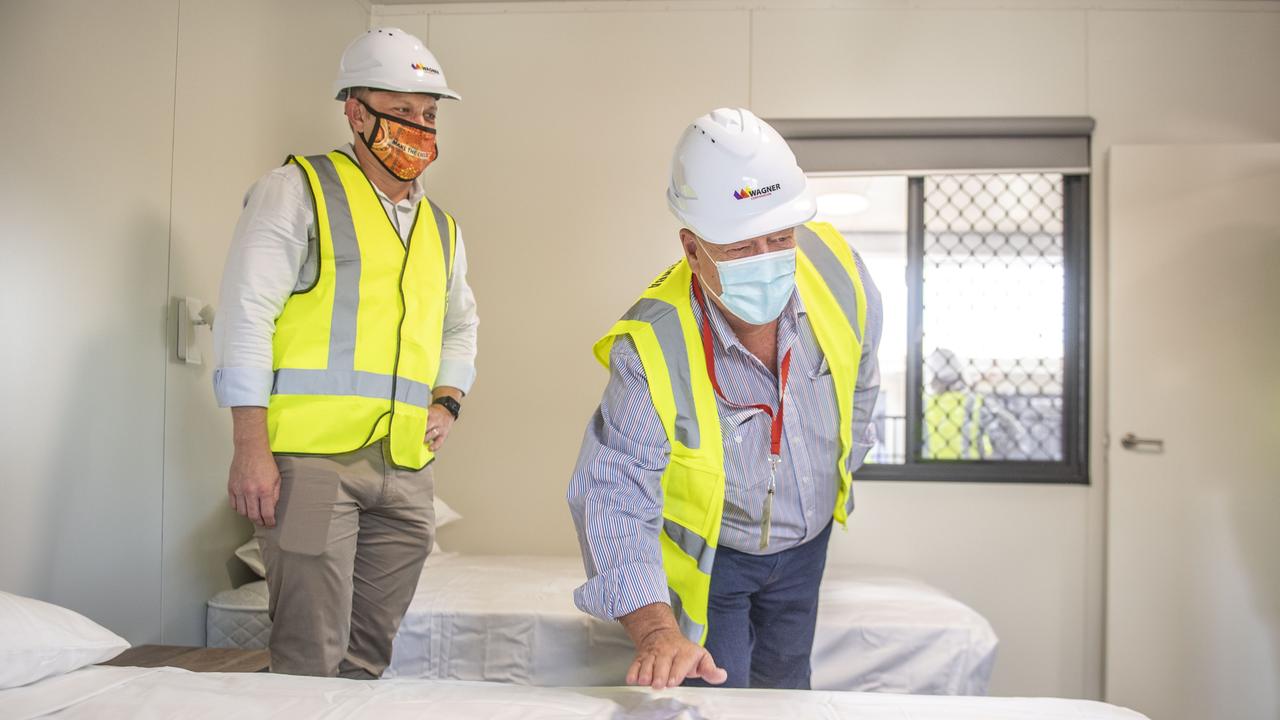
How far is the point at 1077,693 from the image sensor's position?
3.76m

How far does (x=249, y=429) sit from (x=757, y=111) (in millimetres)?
2628

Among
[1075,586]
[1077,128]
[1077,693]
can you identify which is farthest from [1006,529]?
[1077,128]

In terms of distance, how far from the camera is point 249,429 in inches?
72.3

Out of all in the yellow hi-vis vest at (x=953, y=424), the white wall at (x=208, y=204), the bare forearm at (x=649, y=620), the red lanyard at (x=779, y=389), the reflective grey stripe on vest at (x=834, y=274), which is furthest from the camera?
the yellow hi-vis vest at (x=953, y=424)

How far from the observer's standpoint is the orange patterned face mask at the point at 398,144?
6.90 feet

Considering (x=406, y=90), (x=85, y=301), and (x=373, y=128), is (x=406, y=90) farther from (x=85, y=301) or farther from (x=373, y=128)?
(x=85, y=301)

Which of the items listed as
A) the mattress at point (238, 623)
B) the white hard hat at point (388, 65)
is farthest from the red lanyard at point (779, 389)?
the mattress at point (238, 623)

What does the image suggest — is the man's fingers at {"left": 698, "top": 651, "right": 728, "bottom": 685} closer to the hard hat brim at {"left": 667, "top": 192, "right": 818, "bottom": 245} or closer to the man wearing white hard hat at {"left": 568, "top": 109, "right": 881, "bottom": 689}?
the man wearing white hard hat at {"left": 568, "top": 109, "right": 881, "bottom": 689}

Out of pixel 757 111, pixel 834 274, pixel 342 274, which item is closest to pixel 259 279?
pixel 342 274

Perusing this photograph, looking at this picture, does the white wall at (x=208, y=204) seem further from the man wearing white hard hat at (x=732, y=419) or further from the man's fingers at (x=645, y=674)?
the man's fingers at (x=645, y=674)

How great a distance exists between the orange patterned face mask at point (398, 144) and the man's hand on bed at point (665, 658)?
115 centimetres

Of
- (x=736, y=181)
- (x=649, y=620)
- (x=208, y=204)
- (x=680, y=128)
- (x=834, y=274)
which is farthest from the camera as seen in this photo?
(x=680, y=128)

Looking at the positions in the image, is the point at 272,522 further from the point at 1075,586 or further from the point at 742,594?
the point at 1075,586

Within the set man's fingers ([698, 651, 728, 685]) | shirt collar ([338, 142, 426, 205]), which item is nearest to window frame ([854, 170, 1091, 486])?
shirt collar ([338, 142, 426, 205])
